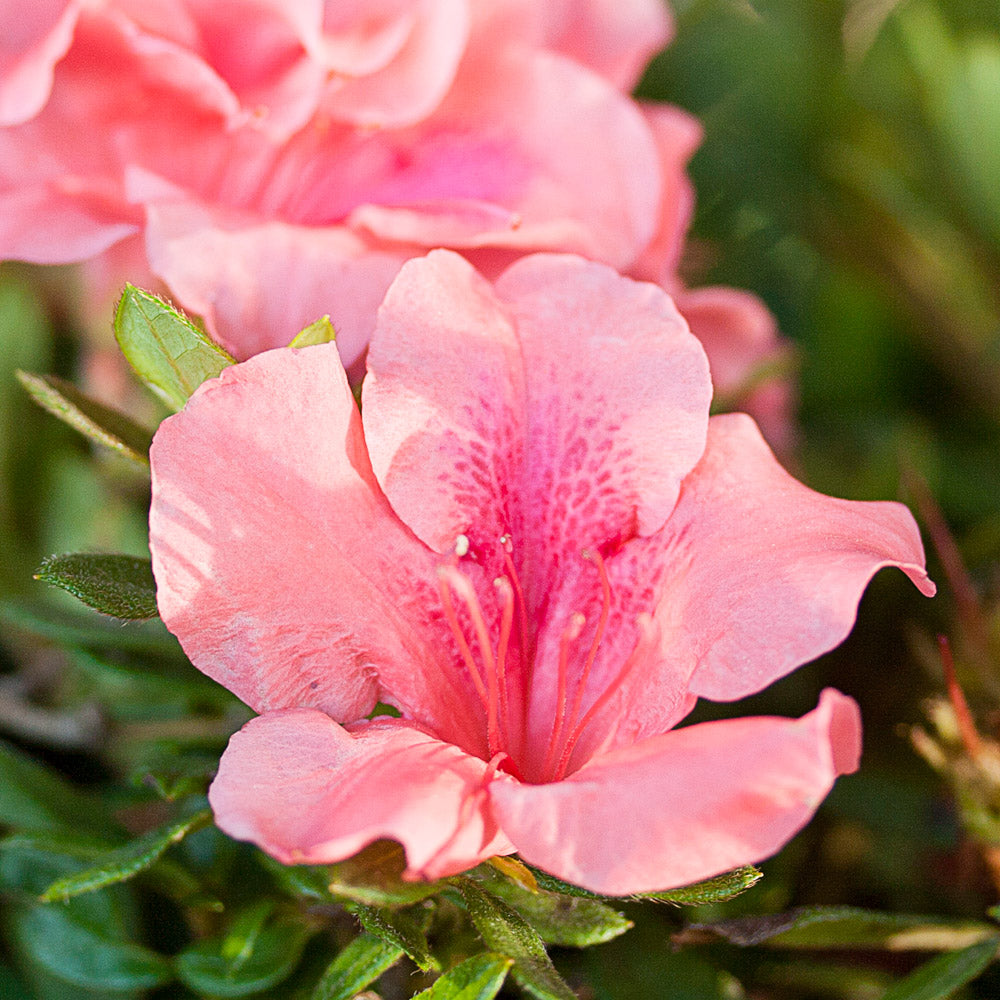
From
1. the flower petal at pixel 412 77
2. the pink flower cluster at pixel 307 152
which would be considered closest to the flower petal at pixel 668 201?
the pink flower cluster at pixel 307 152

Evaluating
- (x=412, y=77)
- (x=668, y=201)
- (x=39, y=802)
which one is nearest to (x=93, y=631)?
(x=39, y=802)

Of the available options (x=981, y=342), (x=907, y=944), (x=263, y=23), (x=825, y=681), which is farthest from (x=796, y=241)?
(x=907, y=944)

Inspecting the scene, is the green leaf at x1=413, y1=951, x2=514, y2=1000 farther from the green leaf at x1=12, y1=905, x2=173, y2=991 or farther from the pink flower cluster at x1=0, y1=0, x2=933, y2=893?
the green leaf at x1=12, y1=905, x2=173, y2=991

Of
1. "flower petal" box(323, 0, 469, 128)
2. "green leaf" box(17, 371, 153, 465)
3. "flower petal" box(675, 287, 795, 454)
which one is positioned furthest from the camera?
"flower petal" box(675, 287, 795, 454)

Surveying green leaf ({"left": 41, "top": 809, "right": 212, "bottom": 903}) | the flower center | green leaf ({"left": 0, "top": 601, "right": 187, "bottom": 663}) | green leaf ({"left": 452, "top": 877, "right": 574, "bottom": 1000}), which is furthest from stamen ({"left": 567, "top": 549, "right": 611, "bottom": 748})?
green leaf ({"left": 0, "top": 601, "right": 187, "bottom": 663})

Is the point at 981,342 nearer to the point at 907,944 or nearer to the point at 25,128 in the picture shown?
the point at 907,944

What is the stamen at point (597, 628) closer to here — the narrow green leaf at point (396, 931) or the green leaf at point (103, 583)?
the narrow green leaf at point (396, 931)
